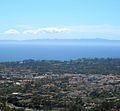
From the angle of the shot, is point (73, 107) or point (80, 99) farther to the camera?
point (80, 99)

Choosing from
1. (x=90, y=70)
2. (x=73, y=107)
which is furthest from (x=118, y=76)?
(x=73, y=107)

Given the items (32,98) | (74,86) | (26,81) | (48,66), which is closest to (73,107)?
(32,98)

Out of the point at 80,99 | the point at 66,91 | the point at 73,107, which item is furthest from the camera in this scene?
the point at 66,91

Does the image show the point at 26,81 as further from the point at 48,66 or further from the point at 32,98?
the point at 48,66

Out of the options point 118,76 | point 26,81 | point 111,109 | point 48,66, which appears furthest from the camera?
point 48,66

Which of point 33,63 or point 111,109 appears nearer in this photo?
point 111,109

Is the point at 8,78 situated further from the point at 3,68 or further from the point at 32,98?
the point at 32,98

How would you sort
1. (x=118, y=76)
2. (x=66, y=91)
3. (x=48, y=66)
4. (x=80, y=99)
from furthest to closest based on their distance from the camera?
(x=48, y=66) → (x=118, y=76) → (x=66, y=91) → (x=80, y=99)

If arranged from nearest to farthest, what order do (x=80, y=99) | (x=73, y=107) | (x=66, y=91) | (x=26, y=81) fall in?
(x=73, y=107) → (x=80, y=99) → (x=66, y=91) → (x=26, y=81)
